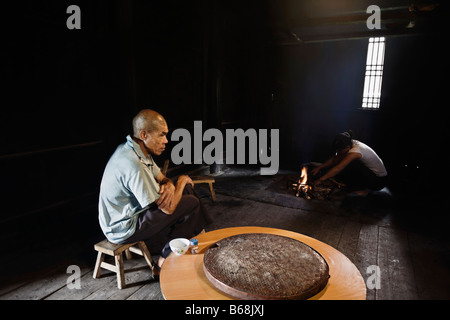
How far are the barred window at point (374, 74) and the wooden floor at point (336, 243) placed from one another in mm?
5245

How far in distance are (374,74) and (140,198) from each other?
1087 centimetres

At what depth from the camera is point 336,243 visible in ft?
15.3

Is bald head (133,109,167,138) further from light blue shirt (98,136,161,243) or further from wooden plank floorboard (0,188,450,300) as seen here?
wooden plank floorboard (0,188,450,300)

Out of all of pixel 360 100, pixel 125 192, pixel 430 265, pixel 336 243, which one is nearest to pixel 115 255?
pixel 125 192

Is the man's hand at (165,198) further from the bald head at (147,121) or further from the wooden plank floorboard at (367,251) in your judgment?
the wooden plank floorboard at (367,251)

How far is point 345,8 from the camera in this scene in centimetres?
1050

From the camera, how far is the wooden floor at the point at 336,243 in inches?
132

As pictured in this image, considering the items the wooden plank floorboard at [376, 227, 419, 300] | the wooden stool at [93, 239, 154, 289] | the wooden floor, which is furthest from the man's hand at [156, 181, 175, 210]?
the wooden plank floorboard at [376, 227, 419, 300]

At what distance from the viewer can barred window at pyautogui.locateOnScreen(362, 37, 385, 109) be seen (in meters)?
10.4

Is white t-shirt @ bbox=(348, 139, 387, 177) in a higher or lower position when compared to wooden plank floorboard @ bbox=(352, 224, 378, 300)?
higher

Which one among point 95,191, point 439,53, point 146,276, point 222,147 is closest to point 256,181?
point 222,147

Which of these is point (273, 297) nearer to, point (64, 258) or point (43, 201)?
point (64, 258)

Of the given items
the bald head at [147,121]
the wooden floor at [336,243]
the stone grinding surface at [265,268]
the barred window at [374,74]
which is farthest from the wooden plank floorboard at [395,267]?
the barred window at [374,74]

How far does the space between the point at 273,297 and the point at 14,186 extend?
4.31m
